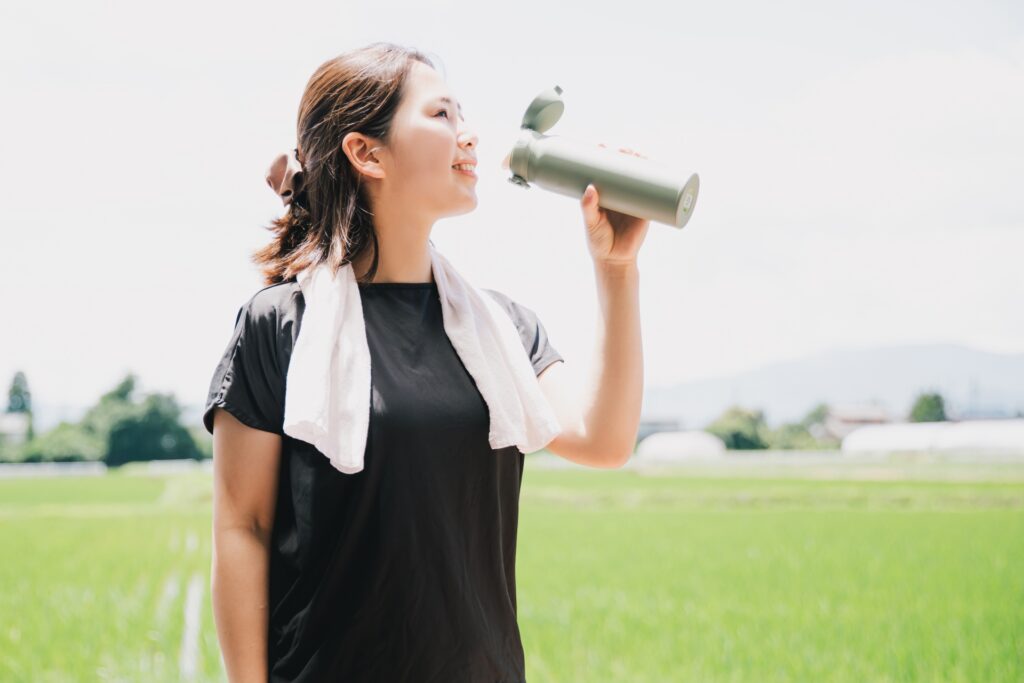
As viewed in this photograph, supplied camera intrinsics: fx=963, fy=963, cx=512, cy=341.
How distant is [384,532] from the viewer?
1.02 meters

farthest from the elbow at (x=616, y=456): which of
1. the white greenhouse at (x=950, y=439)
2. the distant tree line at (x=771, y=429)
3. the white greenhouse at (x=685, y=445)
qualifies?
the white greenhouse at (x=685, y=445)

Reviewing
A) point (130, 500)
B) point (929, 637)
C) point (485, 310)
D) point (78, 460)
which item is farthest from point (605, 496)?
point (78, 460)

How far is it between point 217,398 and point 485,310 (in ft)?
1.13

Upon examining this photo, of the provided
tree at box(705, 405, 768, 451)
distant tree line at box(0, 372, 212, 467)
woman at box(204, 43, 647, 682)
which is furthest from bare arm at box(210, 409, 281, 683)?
tree at box(705, 405, 768, 451)

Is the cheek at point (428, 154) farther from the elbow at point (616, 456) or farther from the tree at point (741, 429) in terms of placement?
the tree at point (741, 429)

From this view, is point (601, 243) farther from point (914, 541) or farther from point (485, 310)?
point (914, 541)

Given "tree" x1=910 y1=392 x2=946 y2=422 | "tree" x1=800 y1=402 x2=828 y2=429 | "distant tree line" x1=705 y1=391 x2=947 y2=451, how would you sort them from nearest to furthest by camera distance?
"distant tree line" x1=705 y1=391 x2=947 y2=451, "tree" x1=910 y1=392 x2=946 y2=422, "tree" x1=800 y1=402 x2=828 y2=429

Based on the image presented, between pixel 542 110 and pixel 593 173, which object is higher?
pixel 542 110

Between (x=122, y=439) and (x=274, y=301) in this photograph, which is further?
(x=122, y=439)

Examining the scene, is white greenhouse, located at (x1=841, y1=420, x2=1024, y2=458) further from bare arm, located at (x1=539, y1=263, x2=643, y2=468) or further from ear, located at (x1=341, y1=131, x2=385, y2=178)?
ear, located at (x1=341, y1=131, x2=385, y2=178)

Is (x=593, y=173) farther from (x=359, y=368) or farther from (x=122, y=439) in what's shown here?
(x=122, y=439)

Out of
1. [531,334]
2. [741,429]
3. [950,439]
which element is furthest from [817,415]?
[531,334]

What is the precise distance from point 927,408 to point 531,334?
137 feet

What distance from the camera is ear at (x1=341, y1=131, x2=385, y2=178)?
1.12m
